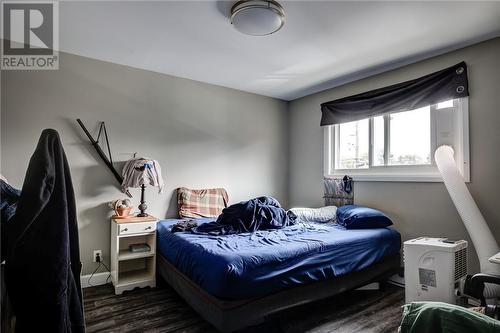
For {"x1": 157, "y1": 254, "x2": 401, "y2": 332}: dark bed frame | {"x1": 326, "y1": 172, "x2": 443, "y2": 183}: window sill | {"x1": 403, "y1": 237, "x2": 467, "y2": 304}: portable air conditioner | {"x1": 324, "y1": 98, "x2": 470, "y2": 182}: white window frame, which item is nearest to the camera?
{"x1": 157, "y1": 254, "x2": 401, "y2": 332}: dark bed frame

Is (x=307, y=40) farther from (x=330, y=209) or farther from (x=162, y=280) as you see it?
(x=162, y=280)

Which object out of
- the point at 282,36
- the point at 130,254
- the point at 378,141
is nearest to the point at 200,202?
the point at 130,254

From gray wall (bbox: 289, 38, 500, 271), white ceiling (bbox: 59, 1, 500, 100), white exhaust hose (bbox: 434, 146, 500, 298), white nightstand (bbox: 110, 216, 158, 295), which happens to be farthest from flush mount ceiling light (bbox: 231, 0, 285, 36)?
white nightstand (bbox: 110, 216, 158, 295)

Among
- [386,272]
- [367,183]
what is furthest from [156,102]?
[386,272]

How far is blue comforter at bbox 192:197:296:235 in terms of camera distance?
2676 millimetres

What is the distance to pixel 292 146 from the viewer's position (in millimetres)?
4613

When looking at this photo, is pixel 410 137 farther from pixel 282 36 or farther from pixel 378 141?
pixel 282 36

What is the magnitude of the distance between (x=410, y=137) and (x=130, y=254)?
331 centimetres

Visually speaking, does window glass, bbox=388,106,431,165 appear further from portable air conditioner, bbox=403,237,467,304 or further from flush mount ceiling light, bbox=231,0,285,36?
flush mount ceiling light, bbox=231,0,285,36

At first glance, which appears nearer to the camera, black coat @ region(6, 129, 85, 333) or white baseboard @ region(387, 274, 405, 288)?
black coat @ region(6, 129, 85, 333)

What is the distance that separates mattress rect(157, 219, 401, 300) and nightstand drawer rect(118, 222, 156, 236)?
0.11 metres

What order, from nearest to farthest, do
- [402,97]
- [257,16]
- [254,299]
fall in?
1. [254,299]
2. [257,16]
3. [402,97]

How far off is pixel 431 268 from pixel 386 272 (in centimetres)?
55

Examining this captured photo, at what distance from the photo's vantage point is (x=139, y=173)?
2.95 meters
